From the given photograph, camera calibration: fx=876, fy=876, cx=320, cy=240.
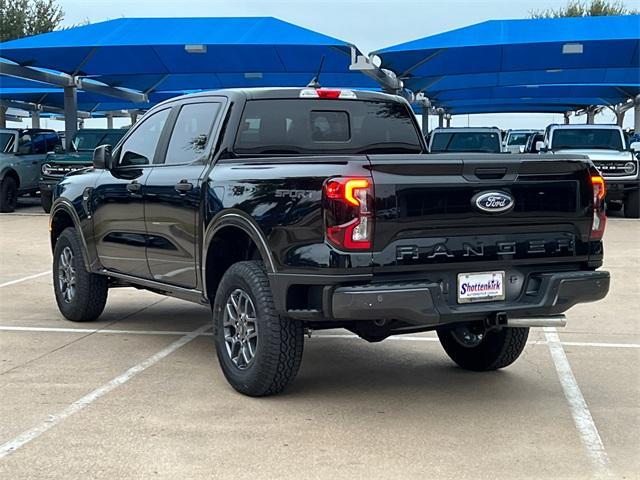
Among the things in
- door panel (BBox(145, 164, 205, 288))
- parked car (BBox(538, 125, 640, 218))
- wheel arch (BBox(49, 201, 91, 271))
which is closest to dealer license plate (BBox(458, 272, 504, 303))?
door panel (BBox(145, 164, 205, 288))

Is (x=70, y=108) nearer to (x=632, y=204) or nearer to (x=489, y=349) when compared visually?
(x=632, y=204)

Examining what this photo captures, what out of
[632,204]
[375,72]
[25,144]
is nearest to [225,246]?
[632,204]

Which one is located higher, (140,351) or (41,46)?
(41,46)

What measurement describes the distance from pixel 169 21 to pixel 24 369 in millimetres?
15333

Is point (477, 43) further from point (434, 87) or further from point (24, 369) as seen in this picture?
point (24, 369)

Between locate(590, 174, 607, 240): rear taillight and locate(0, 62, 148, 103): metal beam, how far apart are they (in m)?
18.3

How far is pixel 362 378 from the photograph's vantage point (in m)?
5.84

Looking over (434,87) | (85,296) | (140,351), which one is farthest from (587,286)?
(434,87)

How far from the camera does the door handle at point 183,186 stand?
581 cm

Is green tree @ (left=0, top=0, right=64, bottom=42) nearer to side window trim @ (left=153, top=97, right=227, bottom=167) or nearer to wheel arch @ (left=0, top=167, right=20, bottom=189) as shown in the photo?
wheel arch @ (left=0, top=167, right=20, bottom=189)

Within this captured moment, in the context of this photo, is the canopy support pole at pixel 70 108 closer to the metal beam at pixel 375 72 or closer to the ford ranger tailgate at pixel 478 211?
the metal beam at pixel 375 72

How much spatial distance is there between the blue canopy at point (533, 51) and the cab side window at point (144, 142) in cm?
1329

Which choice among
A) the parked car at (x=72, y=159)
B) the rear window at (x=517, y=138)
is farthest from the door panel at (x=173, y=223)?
the rear window at (x=517, y=138)

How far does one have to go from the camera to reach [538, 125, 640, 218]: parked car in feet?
57.3
